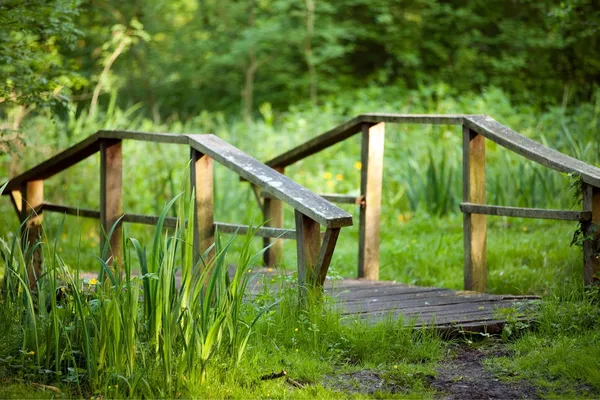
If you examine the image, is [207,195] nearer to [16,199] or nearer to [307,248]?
[307,248]

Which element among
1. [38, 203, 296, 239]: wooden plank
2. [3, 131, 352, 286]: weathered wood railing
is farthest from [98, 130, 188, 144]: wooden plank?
[38, 203, 296, 239]: wooden plank

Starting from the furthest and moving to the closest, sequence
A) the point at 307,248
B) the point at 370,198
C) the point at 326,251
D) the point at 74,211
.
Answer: the point at 74,211 < the point at 370,198 < the point at 307,248 < the point at 326,251

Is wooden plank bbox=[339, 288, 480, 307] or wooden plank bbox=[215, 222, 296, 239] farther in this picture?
wooden plank bbox=[339, 288, 480, 307]

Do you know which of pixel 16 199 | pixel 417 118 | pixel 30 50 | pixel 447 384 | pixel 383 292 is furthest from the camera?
pixel 16 199

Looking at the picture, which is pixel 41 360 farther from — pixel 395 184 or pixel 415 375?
pixel 395 184

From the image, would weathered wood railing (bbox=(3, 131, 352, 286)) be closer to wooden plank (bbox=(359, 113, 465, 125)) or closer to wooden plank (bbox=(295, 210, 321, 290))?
wooden plank (bbox=(295, 210, 321, 290))

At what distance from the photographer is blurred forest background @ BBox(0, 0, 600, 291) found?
962 centimetres

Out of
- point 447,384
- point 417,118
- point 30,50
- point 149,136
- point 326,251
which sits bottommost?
point 447,384

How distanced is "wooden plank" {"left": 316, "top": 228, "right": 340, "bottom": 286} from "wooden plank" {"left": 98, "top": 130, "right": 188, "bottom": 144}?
1.15 metres

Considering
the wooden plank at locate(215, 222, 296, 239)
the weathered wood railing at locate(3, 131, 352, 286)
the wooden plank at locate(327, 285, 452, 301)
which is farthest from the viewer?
the wooden plank at locate(327, 285, 452, 301)

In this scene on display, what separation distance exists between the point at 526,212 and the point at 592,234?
1.65 feet

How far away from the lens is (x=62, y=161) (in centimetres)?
568

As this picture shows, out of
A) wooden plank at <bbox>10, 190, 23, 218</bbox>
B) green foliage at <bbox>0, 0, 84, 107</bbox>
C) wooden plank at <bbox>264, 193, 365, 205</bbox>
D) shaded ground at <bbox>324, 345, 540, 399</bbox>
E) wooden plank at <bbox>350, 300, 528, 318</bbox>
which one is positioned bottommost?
shaded ground at <bbox>324, 345, 540, 399</bbox>

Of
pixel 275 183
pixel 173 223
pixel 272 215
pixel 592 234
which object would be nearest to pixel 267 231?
pixel 275 183
